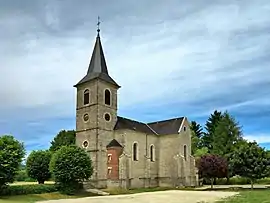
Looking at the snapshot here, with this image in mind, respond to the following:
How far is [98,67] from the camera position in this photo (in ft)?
156

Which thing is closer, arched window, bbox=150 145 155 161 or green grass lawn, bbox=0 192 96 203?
green grass lawn, bbox=0 192 96 203

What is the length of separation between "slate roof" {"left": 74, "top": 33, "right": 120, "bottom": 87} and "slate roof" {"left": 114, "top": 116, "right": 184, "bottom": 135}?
5.77m

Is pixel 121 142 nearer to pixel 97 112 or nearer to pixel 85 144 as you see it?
pixel 85 144

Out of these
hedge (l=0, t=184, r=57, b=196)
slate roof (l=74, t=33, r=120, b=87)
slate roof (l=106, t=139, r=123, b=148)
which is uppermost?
slate roof (l=74, t=33, r=120, b=87)

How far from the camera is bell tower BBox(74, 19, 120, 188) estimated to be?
43.4m

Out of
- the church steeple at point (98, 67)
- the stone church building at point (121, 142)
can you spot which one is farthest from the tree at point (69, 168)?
the church steeple at point (98, 67)

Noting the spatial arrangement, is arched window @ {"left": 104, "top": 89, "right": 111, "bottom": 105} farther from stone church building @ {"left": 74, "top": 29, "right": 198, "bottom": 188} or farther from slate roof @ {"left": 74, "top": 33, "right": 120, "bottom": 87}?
slate roof @ {"left": 74, "top": 33, "right": 120, "bottom": 87}

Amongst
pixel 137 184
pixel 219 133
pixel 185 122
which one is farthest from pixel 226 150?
pixel 137 184

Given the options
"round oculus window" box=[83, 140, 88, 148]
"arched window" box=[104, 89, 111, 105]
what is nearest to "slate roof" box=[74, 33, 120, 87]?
"arched window" box=[104, 89, 111, 105]

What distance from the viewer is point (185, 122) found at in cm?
5334

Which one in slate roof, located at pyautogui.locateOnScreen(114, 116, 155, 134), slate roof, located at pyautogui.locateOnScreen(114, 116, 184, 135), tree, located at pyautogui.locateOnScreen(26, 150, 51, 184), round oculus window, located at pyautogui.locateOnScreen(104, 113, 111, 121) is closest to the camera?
tree, located at pyautogui.locateOnScreen(26, 150, 51, 184)

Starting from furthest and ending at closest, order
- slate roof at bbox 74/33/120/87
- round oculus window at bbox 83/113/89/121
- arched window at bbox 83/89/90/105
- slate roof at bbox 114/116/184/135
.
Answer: slate roof at bbox 114/116/184/135
slate roof at bbox 74/33/120/87
arched window at bbox 83/89/90/105
round oculus window at bbox 83/113/89/121

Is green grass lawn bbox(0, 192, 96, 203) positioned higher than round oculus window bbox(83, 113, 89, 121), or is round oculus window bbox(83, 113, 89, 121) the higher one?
round oculus window bbox(83, 113, 89, 121)

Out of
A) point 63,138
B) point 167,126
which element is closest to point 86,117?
point 167,126
